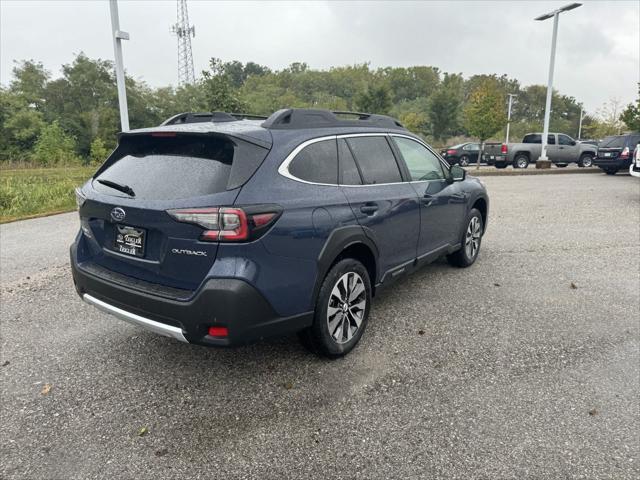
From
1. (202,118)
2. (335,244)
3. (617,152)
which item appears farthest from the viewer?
(617,152)

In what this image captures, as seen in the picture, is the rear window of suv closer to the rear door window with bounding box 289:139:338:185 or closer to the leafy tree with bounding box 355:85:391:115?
the rear door window with bounding box 289:139:338:185

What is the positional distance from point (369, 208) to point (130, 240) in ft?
5.67

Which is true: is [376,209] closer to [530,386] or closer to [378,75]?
[530,386]

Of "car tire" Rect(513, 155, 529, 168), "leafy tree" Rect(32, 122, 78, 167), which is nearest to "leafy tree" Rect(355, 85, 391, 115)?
"car tire" Rect(513, 155, 529, 168)

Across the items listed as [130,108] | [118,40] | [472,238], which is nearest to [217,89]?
[118,40]

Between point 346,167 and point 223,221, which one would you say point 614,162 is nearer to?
point 346,167

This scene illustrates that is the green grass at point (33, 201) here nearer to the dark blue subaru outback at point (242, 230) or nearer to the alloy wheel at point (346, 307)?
the dark blue subaru outback at point (242, 230)

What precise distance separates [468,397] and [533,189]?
498 inches

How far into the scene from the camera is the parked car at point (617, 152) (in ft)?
57.4

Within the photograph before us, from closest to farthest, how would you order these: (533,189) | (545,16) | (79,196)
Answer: (79,196)
(533,189)
(545,16)

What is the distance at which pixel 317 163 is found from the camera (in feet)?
10.8

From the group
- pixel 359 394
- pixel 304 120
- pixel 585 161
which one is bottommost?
pixel 359 394

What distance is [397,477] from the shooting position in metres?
2.33

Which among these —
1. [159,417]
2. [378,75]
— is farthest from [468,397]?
[378,75]
